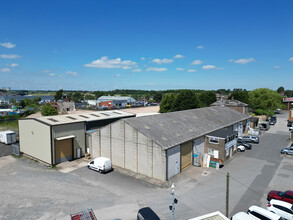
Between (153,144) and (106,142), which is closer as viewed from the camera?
(153,144)

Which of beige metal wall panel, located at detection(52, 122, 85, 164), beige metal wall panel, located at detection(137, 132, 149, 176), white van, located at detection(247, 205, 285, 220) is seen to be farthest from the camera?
beige metal wall panel, located at detection(52, 122, 85, 164)

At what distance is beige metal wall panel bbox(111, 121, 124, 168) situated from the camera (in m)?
26.9

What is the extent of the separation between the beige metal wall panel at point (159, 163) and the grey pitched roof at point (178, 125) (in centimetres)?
70

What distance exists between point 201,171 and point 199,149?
13.3 feet

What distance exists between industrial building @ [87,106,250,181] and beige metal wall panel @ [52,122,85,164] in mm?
1238

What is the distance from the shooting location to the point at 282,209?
16188 mm

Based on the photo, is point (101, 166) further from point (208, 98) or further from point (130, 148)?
point (208, 98)

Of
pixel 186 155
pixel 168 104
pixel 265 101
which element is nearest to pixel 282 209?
pixel 186 155

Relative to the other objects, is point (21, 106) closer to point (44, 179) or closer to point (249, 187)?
point (44, 179)

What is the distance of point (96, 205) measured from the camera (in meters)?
18.1

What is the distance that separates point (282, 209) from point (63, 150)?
86.4ft

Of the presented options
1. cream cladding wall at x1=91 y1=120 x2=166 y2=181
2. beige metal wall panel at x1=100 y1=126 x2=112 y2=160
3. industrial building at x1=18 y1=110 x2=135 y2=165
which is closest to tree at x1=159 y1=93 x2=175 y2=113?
industrial building at x1=18 y1=110 x2=135 y2=165

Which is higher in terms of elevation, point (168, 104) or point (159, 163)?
point (168, 104)

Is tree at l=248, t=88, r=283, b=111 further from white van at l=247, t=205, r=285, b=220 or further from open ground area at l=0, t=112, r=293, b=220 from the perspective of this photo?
white van at l=247, t=205, r=285, b=220
